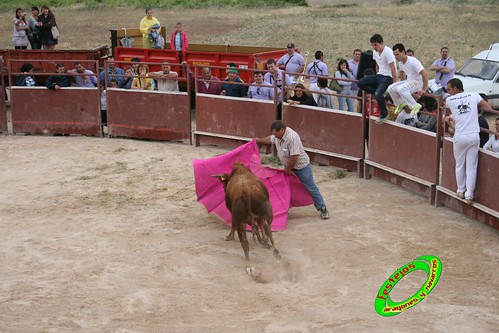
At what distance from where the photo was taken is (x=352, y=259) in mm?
9516

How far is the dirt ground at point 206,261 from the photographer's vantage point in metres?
7.98

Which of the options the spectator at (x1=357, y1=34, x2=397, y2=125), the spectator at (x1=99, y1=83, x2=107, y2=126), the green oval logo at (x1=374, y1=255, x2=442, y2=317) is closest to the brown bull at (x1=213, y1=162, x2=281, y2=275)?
the green oval logo at (x1=374, y1=255, x2=442, y2=317)

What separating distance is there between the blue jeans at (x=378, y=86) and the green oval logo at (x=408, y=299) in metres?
3.96

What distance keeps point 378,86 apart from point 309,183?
225cm

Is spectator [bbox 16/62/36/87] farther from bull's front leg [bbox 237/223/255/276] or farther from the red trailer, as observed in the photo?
bull's front leg [bbox 237/223/255/276]

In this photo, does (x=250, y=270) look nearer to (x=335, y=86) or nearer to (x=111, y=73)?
(x=335, y=86)

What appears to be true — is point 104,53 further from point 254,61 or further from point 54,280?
point 54,280

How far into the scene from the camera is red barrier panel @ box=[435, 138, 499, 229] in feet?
33.7

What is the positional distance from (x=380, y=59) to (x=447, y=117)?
1526mm

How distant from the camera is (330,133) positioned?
44.8 ft

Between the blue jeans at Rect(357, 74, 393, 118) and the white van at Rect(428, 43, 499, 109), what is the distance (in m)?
5.46

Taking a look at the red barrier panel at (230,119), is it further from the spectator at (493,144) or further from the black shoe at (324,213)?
the spectator at (493,144)

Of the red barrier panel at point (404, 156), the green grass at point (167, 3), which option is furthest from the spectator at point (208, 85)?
the green grass at point (167, 3)

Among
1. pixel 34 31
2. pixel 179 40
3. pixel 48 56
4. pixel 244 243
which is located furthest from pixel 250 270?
pixel 34 31
